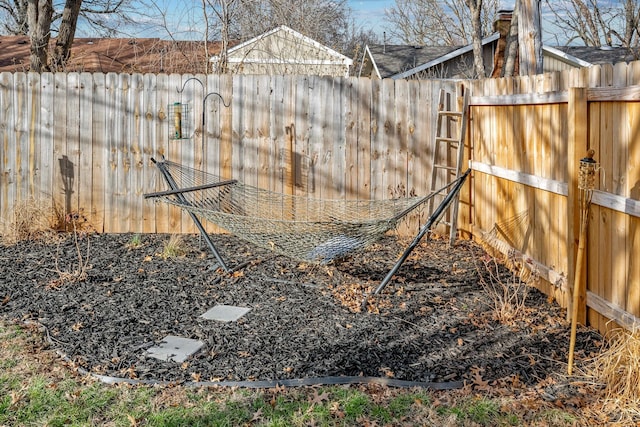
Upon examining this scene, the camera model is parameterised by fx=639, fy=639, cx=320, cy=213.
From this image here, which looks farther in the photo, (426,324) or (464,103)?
(464,103)

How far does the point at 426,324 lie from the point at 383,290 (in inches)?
28.6

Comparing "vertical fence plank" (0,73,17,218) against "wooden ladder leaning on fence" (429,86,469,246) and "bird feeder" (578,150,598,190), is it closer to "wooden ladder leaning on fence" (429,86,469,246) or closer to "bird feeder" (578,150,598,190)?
"wooden ladder leaning on fence" (429,86,469,246)

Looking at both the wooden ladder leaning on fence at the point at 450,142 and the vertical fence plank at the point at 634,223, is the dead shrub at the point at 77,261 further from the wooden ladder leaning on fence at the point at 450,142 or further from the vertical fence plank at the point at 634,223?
the vertical fence plank at the point at 634,223

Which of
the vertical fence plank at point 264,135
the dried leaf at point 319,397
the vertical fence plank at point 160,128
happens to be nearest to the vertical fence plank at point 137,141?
the vertical fence plank at point 160,128

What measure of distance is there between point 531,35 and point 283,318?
13.1 ft

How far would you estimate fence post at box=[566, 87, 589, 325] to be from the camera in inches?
150

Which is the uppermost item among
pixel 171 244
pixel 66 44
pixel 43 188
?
pixel 66 44

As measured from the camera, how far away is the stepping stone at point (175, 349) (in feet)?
11.3

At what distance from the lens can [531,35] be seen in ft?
20.6

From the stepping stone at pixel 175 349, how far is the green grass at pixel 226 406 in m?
0.38

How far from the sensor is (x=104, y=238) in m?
6.50

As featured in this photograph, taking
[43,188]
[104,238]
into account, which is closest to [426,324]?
[104,238]

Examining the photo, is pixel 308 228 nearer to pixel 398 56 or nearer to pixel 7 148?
pixel 7 148

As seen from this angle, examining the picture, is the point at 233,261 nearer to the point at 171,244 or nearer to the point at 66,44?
the point at 171,244
